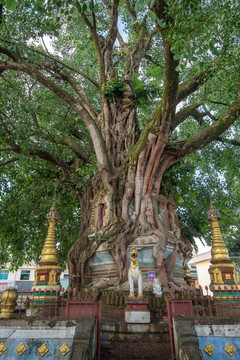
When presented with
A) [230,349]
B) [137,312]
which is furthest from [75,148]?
[230,349]

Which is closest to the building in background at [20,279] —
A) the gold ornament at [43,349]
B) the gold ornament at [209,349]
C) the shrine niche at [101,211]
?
the shrine niche at [101,211]

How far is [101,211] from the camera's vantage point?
28.7 ft

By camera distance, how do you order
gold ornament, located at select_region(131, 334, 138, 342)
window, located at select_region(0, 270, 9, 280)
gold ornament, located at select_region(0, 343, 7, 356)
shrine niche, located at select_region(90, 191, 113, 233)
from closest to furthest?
gold ornament, located at select_region(0, 343, 7, 356) → gold ornament, located at select_region(131, 334, 138, 342) → shrine niche, located at select_region(90, 191, 113, 233) → window, located at select_region(0, 270, 9, 280)

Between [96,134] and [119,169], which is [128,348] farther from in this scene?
[96,134]

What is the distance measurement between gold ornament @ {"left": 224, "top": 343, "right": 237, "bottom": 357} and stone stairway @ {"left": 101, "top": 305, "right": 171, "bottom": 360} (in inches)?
43.9

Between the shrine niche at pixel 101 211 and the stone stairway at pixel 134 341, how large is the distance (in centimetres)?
336

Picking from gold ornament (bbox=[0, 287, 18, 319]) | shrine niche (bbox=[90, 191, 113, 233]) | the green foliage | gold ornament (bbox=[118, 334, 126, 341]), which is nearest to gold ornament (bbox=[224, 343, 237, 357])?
gold ornament (bbox=[118, 334, 126, 341])

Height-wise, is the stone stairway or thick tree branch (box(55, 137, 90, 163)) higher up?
thick tree branch (box(55, 137, 90, 163))

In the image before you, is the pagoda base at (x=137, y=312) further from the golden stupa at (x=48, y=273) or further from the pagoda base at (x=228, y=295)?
the golden stupa at (x=48, y=273)

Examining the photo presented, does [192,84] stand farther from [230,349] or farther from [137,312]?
[230,349]

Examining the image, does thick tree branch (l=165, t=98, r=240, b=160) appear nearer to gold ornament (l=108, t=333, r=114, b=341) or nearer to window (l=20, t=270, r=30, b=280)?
gold ornament (l=108, t=333, r=114, b=341)

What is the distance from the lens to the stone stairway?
4.82 metres

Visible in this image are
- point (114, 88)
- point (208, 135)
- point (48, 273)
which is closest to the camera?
point (48, 273)

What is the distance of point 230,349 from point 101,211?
5.40m
